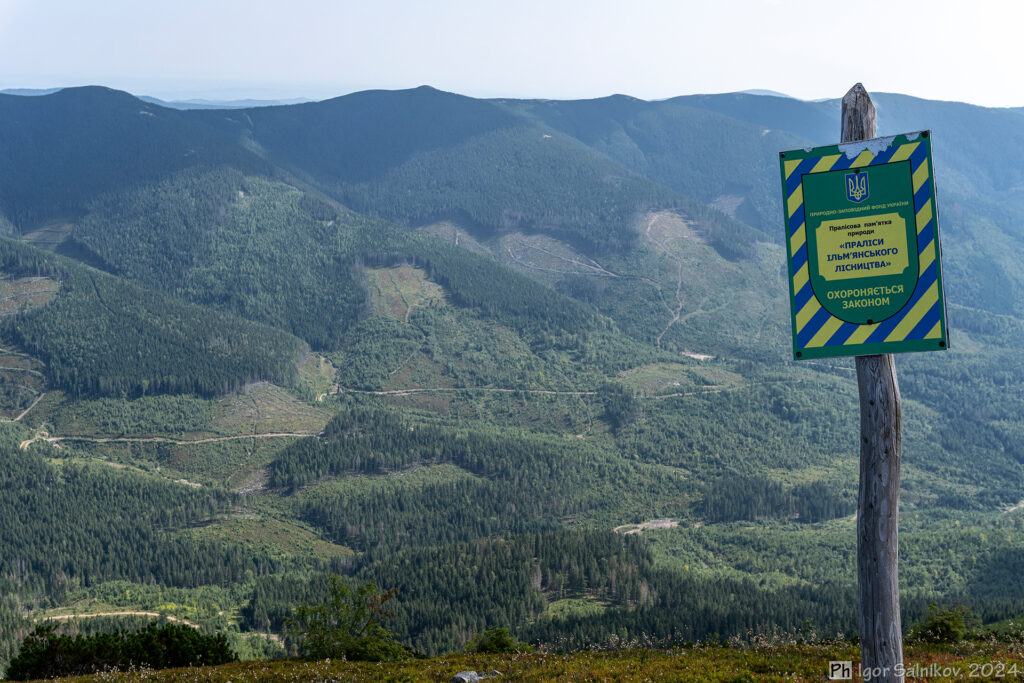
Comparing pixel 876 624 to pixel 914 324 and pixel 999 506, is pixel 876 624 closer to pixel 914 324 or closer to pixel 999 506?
pixel 914 324

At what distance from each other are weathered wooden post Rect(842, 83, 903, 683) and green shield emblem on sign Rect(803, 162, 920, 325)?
929 mm

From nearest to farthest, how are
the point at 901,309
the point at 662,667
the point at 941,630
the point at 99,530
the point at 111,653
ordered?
1. the point at 901,309
2. the point at 662,667
3. the point at 941,630
4. the point at 111,653
5. the point at 99,530

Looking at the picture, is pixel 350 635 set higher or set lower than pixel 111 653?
lower

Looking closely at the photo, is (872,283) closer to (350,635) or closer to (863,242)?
(863,242)

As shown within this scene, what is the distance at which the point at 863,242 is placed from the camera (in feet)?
53.1

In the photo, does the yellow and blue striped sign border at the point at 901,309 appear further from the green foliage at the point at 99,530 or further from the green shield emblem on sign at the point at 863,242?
the green foliage at the point at 99,530

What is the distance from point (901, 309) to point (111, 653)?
5390 centimetres

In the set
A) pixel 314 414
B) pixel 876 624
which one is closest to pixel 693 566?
pixel 314 414

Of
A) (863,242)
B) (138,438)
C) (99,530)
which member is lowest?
(99,530)

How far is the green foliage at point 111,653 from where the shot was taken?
55156 mm

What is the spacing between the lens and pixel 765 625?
8794 cm

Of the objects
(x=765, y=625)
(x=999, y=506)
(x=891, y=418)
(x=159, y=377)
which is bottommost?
(x=999, y=506)

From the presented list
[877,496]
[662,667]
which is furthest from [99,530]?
[877,496]

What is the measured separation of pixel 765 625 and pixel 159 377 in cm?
14419
